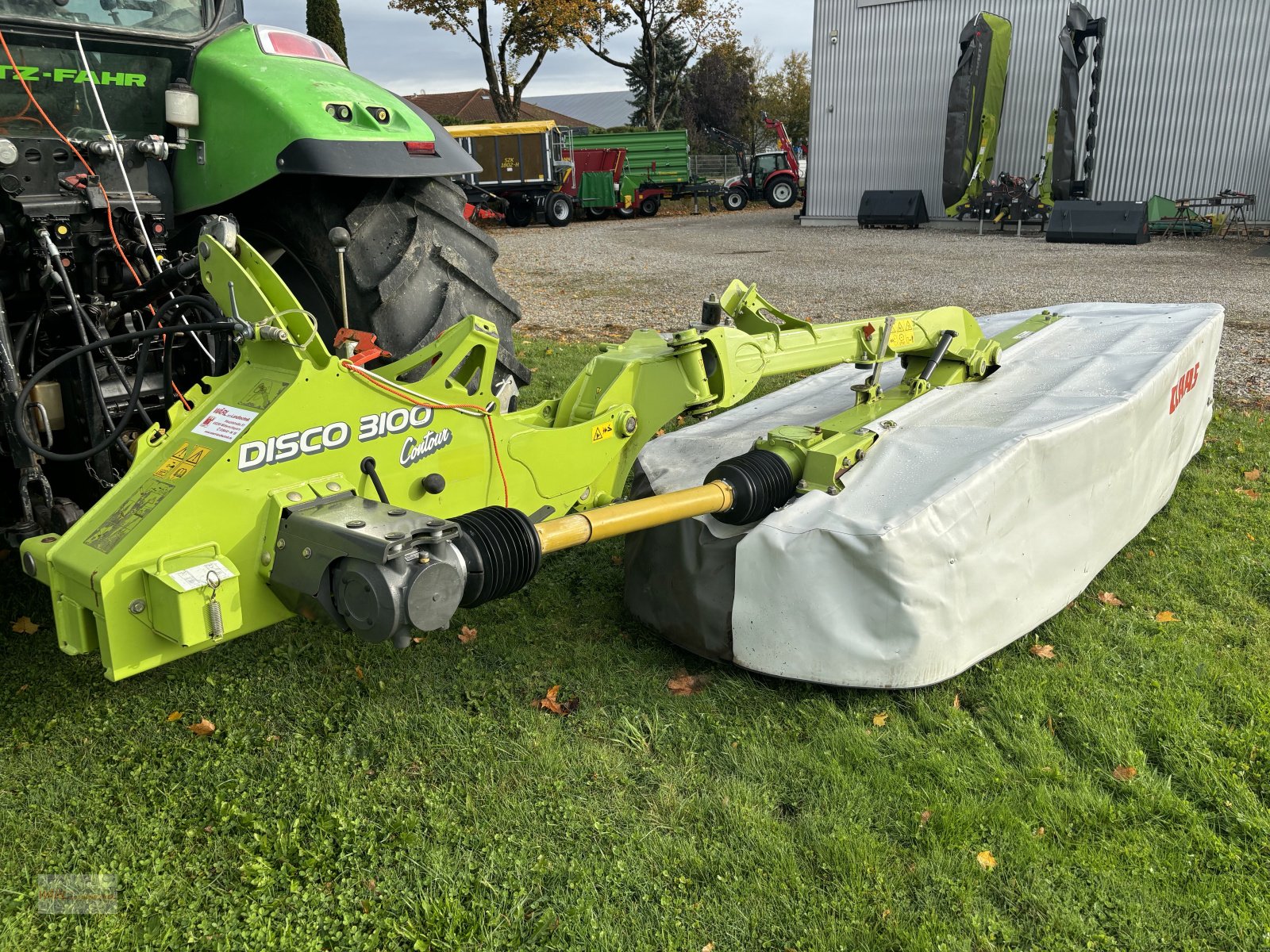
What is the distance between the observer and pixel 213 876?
2.27 meters

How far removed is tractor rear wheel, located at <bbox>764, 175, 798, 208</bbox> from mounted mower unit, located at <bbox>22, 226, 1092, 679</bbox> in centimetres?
2848

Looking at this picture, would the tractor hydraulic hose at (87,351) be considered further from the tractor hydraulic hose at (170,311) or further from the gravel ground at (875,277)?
the gravel ground at (875,277)

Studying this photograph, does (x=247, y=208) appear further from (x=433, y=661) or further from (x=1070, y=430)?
(x=1070, y=430)

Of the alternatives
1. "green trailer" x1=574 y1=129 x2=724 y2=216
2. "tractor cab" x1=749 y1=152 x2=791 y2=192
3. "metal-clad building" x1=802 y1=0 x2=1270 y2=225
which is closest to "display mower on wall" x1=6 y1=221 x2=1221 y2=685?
"metal-clad building" x1=802 y1=0 x2=1270 y2=225

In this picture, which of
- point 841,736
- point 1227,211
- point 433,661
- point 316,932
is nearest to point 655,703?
point 841,736

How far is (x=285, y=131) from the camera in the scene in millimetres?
3137

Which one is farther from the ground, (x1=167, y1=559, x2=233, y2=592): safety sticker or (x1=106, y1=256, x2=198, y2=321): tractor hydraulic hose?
(x1=106, y1=256, x2=198, y2=321): tractor hydraulic hose

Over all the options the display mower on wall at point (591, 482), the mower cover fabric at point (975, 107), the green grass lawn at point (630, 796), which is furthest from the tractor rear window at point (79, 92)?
the mower cover fabric at point (975, 107)

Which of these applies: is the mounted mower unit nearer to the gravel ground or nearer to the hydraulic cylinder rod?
the hydraulic cylinder rod

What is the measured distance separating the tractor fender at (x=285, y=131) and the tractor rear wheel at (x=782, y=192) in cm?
2806

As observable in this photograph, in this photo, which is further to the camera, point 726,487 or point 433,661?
point 433,661

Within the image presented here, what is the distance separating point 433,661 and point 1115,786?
2042mm

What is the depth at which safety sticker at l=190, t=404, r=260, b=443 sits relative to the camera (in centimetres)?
225

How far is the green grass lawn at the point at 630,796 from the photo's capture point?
2.17 m
